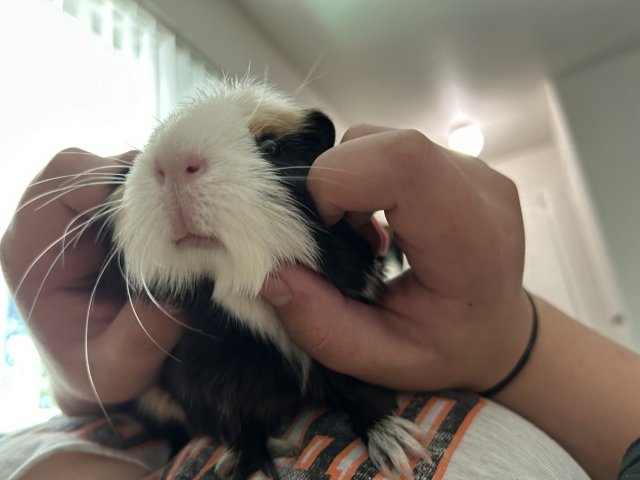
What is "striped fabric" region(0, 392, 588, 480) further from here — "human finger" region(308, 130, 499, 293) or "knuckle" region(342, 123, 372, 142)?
"knuckle" region(342, 123, 372, 142)

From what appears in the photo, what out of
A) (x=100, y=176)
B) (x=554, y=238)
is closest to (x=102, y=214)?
(x=100, y=176)

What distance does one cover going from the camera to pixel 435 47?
217 cm

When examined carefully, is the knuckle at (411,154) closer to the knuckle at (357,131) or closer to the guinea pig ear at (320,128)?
the knuckle at (357,131)

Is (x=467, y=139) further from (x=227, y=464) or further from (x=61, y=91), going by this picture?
(x=227, y=464)

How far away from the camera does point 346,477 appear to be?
0.43 metres

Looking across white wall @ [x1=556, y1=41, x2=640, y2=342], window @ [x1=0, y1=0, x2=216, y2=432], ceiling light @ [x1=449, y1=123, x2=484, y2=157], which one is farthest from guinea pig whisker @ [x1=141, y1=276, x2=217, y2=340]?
ceiling light @ [x1=449, y1=123, x2=484, y2=157]

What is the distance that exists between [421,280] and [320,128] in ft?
0.82

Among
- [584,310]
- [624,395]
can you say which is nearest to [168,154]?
[624,395]

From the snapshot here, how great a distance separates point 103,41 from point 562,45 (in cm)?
205

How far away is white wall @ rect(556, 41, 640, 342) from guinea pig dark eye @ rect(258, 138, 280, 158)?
2244 mm

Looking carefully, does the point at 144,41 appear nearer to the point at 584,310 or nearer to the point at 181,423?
the point at 181,423

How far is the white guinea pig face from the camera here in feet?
1.54

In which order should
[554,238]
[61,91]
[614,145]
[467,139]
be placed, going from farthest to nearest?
[554,238], [467,139], [614,145], [61,91]

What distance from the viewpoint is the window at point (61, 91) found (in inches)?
38.0
